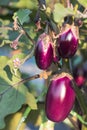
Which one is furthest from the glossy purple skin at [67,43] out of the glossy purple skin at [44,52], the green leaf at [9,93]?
the green leaf at [9,93]

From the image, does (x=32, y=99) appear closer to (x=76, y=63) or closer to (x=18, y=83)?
(x=18, y=83)

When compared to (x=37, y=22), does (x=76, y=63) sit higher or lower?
lower

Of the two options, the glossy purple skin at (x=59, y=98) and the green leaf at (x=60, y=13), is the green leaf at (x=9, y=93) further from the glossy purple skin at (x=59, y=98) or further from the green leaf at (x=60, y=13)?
the green leaf at (x=60, y=13)

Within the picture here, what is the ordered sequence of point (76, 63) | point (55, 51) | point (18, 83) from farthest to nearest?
point (76, 63) → point (18, 83) → point (55, 51)

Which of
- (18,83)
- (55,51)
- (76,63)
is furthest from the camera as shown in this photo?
(76,63)

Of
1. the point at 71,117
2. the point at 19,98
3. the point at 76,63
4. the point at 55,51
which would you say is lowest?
the point at 76,63

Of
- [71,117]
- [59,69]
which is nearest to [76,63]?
[71,117]
